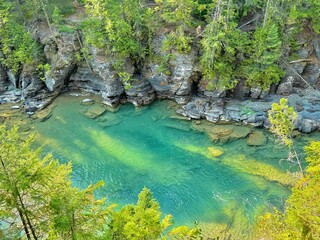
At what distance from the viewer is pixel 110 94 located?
34.8 m

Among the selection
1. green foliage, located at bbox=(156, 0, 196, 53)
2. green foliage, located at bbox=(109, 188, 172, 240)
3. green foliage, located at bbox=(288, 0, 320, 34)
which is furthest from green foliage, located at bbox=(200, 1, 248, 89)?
green foliage, located at bbox=(109, 188, 172, 240)

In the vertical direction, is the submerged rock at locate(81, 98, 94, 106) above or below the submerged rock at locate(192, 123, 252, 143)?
above

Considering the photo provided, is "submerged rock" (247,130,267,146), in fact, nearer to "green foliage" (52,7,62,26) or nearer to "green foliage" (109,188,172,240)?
"green foliage" (109,188,172,240)

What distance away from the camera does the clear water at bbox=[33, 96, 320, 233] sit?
79.4 ft

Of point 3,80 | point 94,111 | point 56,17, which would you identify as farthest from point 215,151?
point 3,80

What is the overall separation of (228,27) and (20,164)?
25.3 metres

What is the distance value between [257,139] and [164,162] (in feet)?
28.6

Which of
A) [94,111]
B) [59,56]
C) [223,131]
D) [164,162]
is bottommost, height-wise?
[164,162]

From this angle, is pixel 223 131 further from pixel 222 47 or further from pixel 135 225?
pixel 135 225

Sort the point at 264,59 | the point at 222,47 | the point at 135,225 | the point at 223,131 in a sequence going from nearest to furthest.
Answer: the point at 135,225, the point at 223,131, the point at 264,59, the point at 222,47

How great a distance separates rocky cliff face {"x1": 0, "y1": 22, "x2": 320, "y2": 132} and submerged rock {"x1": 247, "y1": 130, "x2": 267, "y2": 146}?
1.13 m

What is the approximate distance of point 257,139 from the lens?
29703mm

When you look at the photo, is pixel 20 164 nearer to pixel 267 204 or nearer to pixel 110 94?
pixel 267 204

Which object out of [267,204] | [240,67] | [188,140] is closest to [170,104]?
[188,140]
